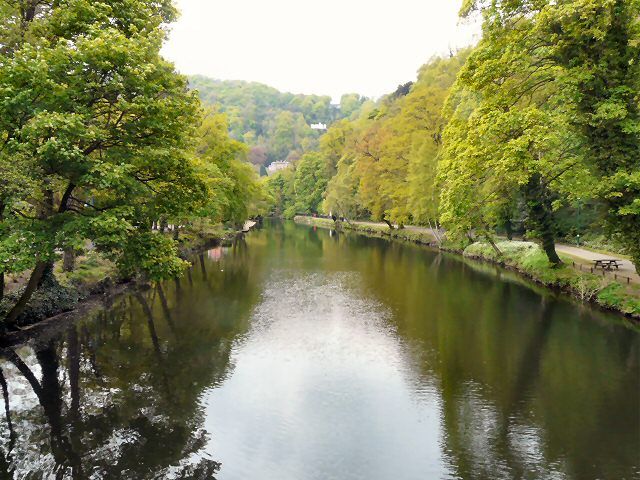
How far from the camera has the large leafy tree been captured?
11.6m

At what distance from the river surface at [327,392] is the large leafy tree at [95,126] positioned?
3553 mm

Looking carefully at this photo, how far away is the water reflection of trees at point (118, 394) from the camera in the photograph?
359 inches

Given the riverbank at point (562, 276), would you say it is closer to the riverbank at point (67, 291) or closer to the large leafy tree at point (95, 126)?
the large leafy tree at point (95, 126)

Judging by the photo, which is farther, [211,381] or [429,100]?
[429,100]

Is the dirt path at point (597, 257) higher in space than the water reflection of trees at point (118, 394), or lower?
higher

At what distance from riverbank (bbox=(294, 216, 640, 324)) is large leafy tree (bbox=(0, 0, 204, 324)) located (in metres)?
17.7

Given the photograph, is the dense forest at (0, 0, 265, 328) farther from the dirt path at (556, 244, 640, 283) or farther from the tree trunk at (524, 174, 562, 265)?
the dirt path at (556, 244, 640, 283)

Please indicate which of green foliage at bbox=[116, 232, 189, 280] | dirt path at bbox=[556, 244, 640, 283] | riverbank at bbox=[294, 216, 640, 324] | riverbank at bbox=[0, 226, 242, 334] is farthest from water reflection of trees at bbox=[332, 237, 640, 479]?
riverbank at bbox=[0, 226, 242, 334]

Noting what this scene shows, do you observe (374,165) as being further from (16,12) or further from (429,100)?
(16,12)

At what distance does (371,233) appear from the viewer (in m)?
65.3

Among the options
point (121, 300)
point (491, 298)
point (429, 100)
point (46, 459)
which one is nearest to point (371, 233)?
point (429, 100)

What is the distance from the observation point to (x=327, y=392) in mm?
12555

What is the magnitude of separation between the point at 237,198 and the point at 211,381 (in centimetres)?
3434

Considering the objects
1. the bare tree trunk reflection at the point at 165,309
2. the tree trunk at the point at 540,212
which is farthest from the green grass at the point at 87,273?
the tree trunk at the point at 540,212
